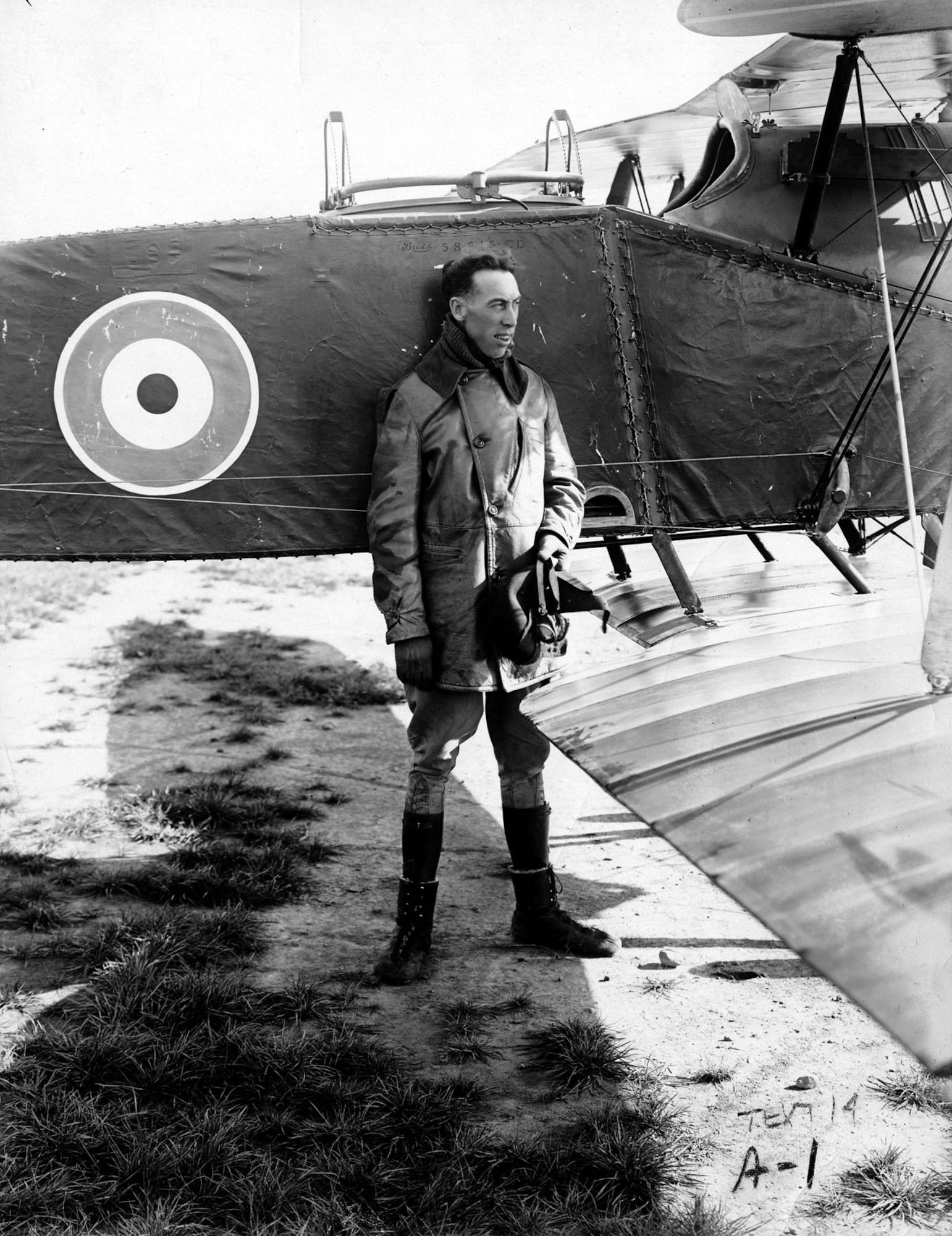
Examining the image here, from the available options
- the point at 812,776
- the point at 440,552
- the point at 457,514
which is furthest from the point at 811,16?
the point at 812,776

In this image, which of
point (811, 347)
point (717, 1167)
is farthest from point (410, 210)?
point (717, 1167)

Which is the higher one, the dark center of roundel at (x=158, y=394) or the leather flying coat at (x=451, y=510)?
the dark center of roundel at (x=158, y=394)

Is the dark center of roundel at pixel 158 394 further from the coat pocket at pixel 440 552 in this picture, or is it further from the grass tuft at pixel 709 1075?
the grass tuft at pixel 709 1075

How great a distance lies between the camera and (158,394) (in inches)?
156

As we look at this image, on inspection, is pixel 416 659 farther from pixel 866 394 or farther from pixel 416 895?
pixel 866 394

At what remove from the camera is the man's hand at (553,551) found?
3.79m

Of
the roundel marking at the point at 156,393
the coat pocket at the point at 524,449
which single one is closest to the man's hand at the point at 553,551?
Answer: the coat pocket at the point at 524,449

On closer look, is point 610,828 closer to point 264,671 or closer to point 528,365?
point 528,365

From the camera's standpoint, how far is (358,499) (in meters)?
4.12

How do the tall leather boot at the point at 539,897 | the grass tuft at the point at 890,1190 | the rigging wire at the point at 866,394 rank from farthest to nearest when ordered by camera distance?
the rigging wire at the point at 866,394
the tall leather boot at the point at 539,897
the grass tuft at the point at 890,1190

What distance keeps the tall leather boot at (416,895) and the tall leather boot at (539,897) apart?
32cm

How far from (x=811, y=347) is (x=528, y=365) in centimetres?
122

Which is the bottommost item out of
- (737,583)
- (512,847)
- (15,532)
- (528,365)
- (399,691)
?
(399,691)

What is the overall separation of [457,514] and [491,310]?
2.26 feet
